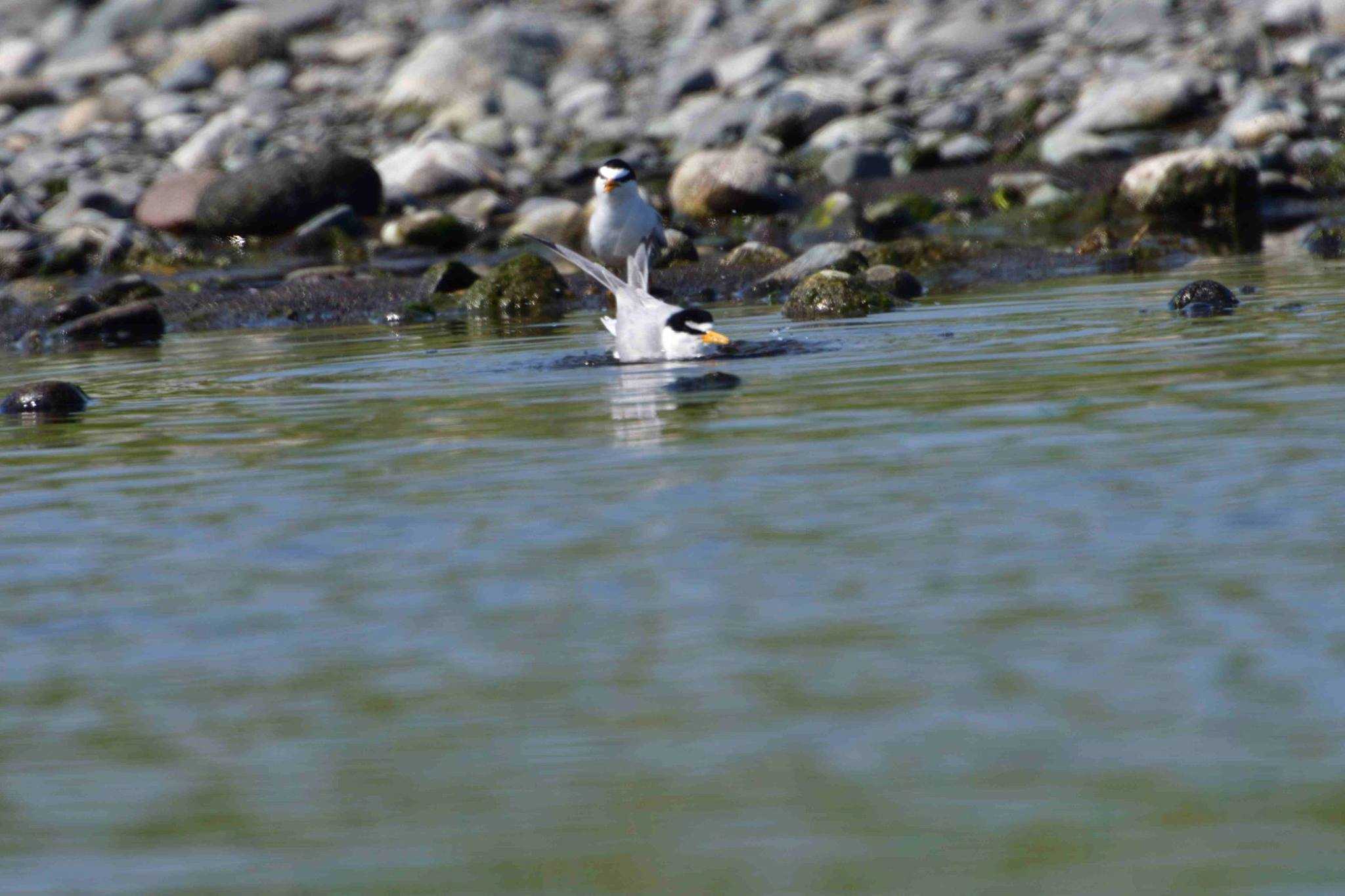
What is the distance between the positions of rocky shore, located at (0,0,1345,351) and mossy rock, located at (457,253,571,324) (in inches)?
0.9

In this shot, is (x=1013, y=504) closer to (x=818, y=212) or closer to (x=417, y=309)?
(x=417, y=309)

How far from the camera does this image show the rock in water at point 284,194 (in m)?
21.8

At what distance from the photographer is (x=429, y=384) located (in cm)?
918

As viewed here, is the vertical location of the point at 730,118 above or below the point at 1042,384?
above

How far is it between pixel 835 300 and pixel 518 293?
11.0 ft

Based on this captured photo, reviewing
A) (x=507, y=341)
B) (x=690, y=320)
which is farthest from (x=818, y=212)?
(x=690, y=320)

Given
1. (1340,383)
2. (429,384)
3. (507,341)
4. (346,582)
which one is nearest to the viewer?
(346,582)

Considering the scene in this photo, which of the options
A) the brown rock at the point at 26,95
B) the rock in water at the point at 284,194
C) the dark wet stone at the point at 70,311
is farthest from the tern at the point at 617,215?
the brown rock at the point at 26,95

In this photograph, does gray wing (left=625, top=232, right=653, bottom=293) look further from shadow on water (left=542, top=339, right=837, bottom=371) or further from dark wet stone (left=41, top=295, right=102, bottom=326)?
dark wet stone (left=41, top=295, right=102, bottom=326)

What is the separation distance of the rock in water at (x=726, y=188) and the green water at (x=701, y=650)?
13.4 meters

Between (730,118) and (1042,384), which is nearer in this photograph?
(1042,384)

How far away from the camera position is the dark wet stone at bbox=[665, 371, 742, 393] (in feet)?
27.0

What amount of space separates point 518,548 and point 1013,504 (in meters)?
1.25

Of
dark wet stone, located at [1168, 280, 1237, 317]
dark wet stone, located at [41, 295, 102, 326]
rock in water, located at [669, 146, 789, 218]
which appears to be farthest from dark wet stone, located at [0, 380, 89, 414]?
rock in water, located at [669, 146, 789, 218]
